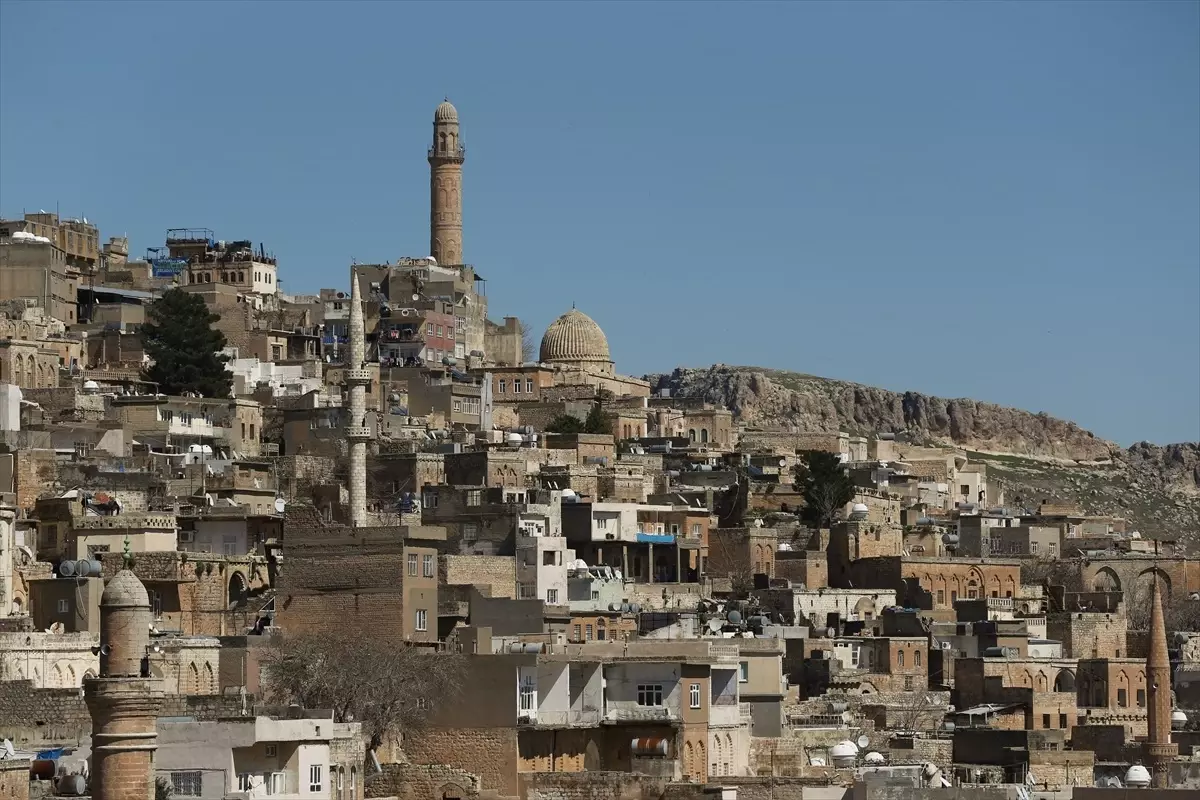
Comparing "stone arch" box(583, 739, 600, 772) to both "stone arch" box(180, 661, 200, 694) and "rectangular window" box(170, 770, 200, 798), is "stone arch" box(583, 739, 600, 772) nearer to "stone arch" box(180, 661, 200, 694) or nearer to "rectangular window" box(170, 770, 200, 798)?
"stone arch" box(180, 661, 200, 694)

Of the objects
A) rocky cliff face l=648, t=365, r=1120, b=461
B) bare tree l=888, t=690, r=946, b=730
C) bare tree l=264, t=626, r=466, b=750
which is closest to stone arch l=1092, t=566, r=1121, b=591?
bare tree l=888, t=690, r=946, b=730

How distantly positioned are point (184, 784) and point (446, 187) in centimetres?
6808

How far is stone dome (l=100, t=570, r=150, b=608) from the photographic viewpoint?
32844 millimetres

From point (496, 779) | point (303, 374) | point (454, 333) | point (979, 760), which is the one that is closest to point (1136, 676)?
point (979, 760)

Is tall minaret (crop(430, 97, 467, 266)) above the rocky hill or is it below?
above

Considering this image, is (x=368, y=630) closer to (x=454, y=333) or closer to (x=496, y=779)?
(x=496, y=779)

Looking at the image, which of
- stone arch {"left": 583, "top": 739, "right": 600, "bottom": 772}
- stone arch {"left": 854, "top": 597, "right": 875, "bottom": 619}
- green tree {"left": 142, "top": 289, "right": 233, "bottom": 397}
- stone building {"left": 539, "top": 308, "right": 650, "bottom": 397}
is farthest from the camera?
stone building {"left": 539, "top": 308, "right": 650, "bottom": 397}

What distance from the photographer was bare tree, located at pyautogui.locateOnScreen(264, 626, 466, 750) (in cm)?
4462

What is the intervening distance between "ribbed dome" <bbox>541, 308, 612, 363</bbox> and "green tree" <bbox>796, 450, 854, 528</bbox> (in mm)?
19794

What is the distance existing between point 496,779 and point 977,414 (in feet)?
305

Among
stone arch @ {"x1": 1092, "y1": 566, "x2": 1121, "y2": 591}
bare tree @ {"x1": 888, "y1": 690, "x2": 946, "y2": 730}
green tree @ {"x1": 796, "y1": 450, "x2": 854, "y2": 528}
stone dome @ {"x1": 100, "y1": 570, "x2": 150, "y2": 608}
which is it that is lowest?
bare tree @ {"x1": 888, "y1": 690, "x2": 946, "y2": 730}

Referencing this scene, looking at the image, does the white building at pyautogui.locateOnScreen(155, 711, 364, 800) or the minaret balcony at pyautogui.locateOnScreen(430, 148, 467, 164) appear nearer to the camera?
the white building at pyautogui.locateOnScreen(155, 711, 364, 800)

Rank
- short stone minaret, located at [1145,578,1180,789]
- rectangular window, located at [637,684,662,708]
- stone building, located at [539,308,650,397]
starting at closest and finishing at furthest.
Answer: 1. rectangular window, located at [637,684,662,708]
2. short stone minaret, located at [1145,578,1180,789]
3. stone building, located at [539,308,650,397]

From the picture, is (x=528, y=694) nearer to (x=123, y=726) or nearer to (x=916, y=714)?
(x=916, y=714)
